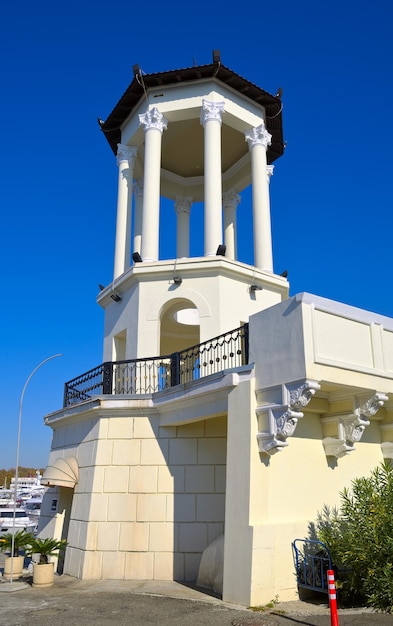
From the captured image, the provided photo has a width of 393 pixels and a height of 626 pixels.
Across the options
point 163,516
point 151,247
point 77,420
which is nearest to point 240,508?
point 163,516

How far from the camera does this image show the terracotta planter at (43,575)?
13445 millimetres

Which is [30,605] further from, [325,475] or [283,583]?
[325,475]

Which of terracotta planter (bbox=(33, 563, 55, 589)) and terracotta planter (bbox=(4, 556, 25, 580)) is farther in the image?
terracotta planter (bbox=(4, 556, 25, 580))

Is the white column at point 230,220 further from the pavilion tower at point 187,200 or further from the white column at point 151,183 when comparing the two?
the white column at point 151,183

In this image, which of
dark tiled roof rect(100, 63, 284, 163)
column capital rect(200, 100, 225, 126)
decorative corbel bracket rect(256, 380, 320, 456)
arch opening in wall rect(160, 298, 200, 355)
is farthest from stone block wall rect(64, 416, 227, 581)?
dark tiled roof rect(100, 63, 284, 163)

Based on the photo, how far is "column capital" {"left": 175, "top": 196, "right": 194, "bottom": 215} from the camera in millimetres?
24359

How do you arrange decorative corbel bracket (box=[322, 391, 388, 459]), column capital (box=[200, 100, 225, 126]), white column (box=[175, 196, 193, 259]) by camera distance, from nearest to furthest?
decorative corbel bracket (box=[322, 391, 388, 459])
column capital (box=[200, 100, 225, 126])
white column (box=[175, 196, 193, 259])

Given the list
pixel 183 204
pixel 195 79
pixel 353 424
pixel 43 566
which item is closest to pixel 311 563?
pixel 353 424

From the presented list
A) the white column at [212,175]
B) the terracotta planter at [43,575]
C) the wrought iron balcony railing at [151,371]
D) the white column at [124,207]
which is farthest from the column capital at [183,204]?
the terracotta planter at [43,575]

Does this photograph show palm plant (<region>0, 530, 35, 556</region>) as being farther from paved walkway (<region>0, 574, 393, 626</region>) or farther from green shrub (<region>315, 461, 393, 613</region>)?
green shrub (<region>315, 461, 393, 613</region>)

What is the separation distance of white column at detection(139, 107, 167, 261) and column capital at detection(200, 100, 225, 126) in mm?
1568

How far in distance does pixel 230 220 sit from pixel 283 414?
47.2 ft

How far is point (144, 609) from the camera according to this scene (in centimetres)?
1066

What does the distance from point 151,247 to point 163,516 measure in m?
8.82
